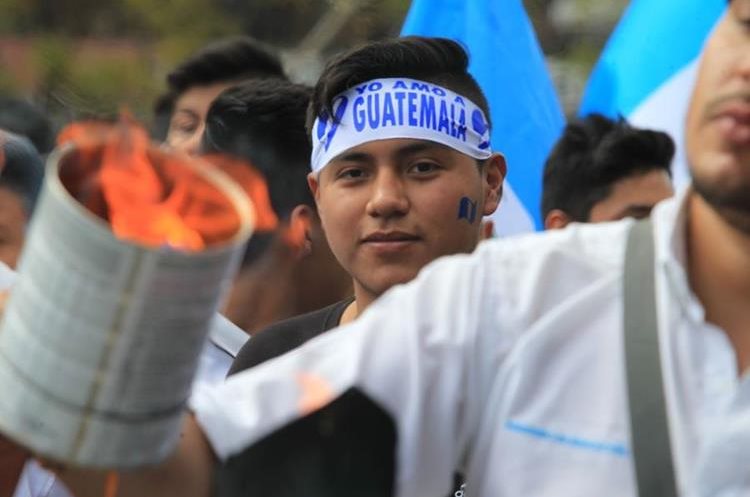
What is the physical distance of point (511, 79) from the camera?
20.4ft

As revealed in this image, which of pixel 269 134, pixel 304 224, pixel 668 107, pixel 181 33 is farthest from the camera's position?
pixel 181 33

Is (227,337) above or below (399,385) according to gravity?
above

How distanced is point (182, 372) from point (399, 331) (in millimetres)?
409

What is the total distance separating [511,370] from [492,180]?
76.9 inches

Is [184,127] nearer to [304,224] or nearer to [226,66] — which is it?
[226,66]

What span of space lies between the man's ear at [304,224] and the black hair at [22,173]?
2.61 feet

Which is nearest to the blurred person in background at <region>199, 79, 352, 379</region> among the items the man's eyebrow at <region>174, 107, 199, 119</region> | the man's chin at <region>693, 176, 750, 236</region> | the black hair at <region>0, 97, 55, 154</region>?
the man's eyebrow at <region>174, 107, 199, 119</region>

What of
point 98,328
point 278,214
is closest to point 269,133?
point 278,214

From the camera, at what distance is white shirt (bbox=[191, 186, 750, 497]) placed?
229 cm

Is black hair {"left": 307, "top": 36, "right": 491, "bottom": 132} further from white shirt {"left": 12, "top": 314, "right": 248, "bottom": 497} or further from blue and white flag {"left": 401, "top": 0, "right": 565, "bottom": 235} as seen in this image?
blue and white flag {"left": 401, "top": 0, "right": 565, "bottom": 235}

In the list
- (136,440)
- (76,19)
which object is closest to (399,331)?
(136,440)

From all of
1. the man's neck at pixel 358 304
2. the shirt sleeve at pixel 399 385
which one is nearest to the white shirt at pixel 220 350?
the man's neck at pixel 358 304

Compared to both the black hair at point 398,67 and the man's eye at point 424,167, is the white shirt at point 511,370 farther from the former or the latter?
the black hair at point 398,67

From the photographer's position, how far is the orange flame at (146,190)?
6.84 ft
